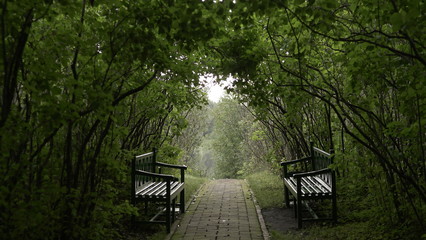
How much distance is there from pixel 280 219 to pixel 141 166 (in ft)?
8.80

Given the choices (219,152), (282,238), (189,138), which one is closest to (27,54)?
(282,238)

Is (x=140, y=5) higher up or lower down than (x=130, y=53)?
higher up

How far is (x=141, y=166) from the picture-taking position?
21.1 ft

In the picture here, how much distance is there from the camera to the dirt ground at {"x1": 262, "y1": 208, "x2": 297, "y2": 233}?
6.14 meters

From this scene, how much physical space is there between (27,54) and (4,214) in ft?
4.46

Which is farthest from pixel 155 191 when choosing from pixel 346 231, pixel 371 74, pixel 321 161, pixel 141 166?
pixel 371 74

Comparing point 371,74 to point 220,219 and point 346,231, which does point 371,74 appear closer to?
point 346,231

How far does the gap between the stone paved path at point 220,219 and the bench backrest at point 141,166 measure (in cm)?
99

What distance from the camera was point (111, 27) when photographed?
349 cm

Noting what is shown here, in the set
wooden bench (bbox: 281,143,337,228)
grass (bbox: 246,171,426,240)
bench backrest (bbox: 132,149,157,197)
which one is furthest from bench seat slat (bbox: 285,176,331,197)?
bench backrest (bbox: 132,149,157,197)

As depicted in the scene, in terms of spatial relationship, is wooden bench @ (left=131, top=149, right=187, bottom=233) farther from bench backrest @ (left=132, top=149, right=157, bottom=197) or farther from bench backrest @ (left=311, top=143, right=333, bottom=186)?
bench backrest @ (left=311, top=143, right=333, bottom=186)

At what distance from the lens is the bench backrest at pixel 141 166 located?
19.1 feet

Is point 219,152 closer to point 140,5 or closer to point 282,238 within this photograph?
point 282,238

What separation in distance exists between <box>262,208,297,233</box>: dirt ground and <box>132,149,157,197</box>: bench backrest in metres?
2.30
